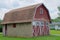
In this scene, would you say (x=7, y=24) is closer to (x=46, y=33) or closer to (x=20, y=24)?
(x=20, y=24)

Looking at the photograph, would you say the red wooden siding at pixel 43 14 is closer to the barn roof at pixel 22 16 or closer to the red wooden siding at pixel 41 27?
the red wooden siding at pixel 41 27

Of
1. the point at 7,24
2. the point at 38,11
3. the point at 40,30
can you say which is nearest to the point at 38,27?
the point at 40,30

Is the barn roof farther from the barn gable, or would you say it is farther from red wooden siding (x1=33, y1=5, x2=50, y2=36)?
red wooden siding (x1=33, y1=5, x2=50, y2=36)

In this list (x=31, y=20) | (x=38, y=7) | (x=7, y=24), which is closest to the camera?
(x=31, y=20)

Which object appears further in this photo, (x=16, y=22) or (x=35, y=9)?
(x=16, y=22)

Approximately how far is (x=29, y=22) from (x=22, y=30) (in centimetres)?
247

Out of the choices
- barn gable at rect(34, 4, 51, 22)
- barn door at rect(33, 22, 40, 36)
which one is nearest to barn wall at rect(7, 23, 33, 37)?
barn door at rect(33, 22, 40, 36)

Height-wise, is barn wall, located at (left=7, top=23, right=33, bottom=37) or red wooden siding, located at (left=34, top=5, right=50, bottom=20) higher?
red wooden siding, located at (left=34, top=5, right=50, bottom=20)

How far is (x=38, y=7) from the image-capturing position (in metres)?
32.7

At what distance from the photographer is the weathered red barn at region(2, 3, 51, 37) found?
102 feet

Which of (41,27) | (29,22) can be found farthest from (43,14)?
(29,22)

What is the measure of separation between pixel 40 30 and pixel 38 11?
11.7 feet

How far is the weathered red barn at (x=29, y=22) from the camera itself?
30.9 m

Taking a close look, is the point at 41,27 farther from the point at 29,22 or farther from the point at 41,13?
the point at 29,22
